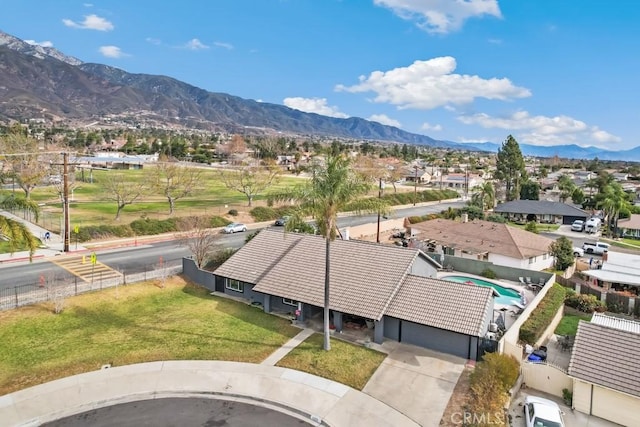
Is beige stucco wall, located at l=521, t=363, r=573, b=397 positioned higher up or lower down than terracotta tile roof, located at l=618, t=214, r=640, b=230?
lower down

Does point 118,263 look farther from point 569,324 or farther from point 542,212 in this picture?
point 542,212

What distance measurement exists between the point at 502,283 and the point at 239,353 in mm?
24439

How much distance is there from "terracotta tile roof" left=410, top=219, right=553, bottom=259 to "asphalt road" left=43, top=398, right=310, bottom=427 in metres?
31.5

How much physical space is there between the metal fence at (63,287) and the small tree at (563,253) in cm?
3539

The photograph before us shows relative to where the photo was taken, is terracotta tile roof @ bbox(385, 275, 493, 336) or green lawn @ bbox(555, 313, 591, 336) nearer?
terracotta tile roof @ bbox(385, 275, 493, 336)

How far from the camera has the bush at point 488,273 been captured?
38188 mm

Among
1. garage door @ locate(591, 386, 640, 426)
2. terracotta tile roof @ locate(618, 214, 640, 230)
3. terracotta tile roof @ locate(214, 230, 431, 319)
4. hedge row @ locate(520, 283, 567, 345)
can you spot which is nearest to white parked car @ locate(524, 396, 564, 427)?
garage door @ locate(591, 386, 640, 426)

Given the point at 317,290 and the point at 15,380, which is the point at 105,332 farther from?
the point at 317,290

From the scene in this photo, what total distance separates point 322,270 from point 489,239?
24916mm

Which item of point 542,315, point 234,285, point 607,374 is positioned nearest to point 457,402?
point 607,374

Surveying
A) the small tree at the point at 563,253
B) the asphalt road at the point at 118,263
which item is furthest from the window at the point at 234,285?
the small tree at the point at 563,253

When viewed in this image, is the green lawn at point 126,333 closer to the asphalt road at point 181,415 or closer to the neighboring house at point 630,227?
the asphalt road at point 181,415

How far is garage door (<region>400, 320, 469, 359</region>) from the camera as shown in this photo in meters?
22.0

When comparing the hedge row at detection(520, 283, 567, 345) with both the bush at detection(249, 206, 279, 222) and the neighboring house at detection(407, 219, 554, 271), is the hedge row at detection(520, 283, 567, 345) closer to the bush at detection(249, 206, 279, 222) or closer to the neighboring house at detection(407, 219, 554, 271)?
the neighboring house at detection(407, 219, 554, 271)
